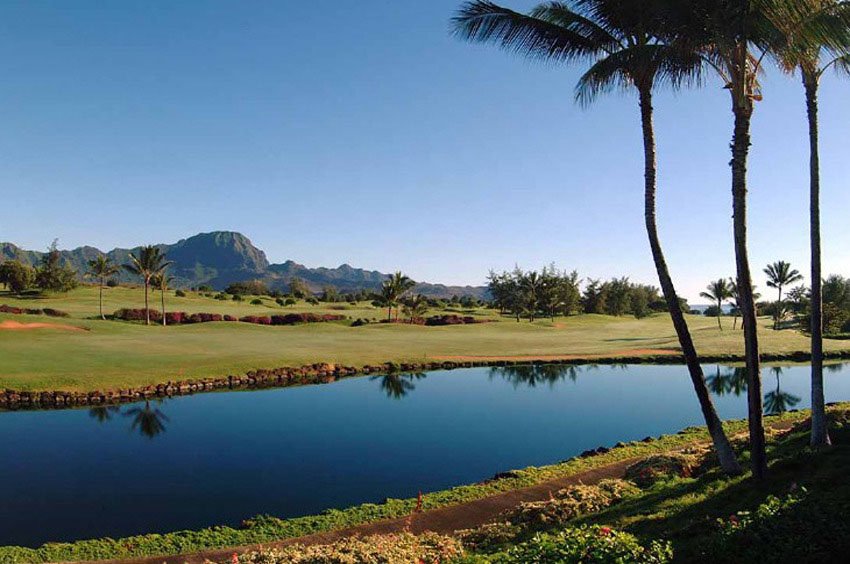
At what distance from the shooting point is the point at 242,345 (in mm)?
55625

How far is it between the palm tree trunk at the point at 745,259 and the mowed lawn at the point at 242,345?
36307 mm

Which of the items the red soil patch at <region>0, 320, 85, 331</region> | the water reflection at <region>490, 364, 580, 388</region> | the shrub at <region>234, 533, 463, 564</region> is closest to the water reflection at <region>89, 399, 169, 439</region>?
the shrub at <region>234, 533, 463, 564</region>

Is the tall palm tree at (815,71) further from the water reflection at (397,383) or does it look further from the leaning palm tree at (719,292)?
the leaning palm tree at (719,292)

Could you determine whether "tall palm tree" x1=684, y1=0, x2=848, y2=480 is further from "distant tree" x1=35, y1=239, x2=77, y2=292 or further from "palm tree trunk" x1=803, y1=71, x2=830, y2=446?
"distant tree" x1=35, y1=239, x2=77, y2=292

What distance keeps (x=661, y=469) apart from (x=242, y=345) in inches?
1854

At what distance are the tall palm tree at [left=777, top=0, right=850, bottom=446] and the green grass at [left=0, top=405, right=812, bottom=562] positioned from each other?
24.7 feet

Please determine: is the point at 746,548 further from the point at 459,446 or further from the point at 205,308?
→ the point at 205,308

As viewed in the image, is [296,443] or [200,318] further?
[200,318]

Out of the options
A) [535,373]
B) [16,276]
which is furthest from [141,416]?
[16,276]

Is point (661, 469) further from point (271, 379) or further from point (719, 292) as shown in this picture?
point (719, 292)

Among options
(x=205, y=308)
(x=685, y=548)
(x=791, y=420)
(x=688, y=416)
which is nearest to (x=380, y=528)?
(x=685, y=548)

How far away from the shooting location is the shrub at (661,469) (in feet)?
51.5

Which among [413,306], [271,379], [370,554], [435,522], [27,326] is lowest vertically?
[271,379]

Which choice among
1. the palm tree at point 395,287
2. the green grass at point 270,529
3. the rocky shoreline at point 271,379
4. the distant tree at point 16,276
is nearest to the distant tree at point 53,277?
the distant tree at point 16,276
